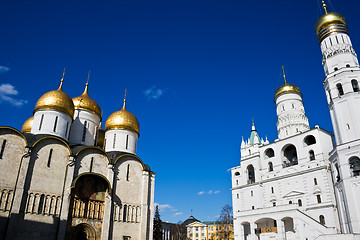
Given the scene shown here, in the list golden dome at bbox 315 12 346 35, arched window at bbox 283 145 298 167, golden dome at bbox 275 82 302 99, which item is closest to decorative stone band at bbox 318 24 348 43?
golden dome at bbox 315 12 346 35

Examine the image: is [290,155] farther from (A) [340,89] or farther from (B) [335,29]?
(B) [335,29]

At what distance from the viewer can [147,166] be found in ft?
79.9

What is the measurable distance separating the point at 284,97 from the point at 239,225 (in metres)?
15.2

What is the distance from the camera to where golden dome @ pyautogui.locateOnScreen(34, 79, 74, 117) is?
2175 cm

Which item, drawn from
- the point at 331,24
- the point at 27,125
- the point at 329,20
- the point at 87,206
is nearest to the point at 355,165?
the point at 331,24

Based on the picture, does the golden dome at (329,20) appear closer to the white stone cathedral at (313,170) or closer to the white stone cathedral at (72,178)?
the white stone cathedral at (313,170)

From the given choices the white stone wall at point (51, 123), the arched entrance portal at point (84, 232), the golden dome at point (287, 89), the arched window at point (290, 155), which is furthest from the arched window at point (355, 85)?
the white stone wall at point (51, 123)

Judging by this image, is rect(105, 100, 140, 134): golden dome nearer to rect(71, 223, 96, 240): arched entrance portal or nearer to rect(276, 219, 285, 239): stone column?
rect(71, 223, 96, 240): arched entrance portal

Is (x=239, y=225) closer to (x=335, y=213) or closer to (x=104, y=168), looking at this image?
(x=335, y=213)

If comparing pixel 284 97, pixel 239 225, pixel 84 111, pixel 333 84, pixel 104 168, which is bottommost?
pixel 239 225

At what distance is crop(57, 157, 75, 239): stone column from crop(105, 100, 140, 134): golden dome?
6243mm

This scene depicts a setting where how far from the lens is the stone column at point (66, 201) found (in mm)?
17750

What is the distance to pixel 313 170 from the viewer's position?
81.5 ft

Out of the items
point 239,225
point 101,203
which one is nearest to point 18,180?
point 101,203
